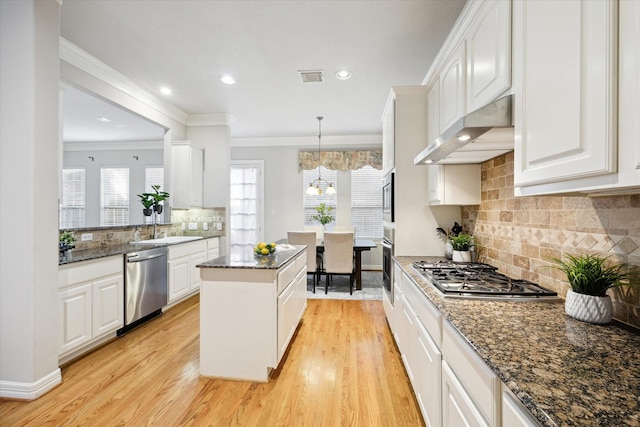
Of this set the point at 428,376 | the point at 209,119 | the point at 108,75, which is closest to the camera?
the point at 428,376

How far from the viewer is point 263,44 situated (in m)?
2.78

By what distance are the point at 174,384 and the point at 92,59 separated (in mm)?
3185

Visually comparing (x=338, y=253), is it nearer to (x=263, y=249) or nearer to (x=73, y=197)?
(x=263, y=249)

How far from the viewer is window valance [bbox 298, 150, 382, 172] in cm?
605

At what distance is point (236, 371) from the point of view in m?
2.21

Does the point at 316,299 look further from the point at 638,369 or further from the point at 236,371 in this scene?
the point at 638,369

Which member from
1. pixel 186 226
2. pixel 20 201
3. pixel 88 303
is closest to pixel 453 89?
pixel 20 201

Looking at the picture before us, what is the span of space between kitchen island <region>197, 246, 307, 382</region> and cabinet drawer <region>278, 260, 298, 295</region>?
0.03 meters

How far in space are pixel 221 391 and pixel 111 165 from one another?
6.53 m

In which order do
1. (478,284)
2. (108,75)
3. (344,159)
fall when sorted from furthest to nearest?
1. (344,159)
2. (108,75)
3. (478,284)

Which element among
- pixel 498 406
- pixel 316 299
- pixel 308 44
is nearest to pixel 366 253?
pixel 316 299

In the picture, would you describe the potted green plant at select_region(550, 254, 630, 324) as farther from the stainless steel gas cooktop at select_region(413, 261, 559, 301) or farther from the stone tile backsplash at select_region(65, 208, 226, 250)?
the stone tile backsplash at select_region(65, 208, 226, 250)

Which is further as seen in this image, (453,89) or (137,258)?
(137,258)

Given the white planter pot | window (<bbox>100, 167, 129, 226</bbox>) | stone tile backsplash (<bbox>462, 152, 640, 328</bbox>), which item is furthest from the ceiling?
window (<bbox>100, 167, 129, 226</bbox>)
